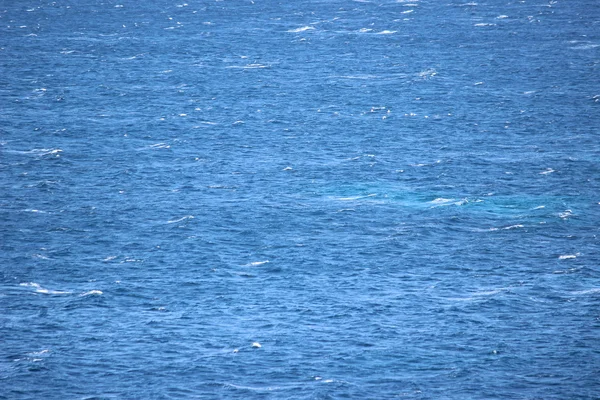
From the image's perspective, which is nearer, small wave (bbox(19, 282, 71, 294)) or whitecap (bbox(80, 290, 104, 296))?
whitecap (bbox(80, 290, 104, 296))

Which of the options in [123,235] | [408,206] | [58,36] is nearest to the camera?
[123,235]

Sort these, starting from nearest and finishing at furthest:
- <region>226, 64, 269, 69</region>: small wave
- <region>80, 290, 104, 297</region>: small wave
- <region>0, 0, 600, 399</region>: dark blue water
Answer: <region>0, 0, 600, 399</region>: dark blue water
<region>80, 290, 104, 297</region>: small wave
<region>226, 64, 269, 69</region>: small wave

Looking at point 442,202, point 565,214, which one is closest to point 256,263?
point 442,202

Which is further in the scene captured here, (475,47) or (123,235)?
(475,47)

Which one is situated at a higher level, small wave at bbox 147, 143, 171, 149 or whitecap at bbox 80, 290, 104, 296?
whitecap at bbox 80, 290, 104, 296

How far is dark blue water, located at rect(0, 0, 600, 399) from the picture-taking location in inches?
2522

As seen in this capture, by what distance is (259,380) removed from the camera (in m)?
62.2

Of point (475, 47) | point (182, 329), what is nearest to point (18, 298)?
point (182, 329)

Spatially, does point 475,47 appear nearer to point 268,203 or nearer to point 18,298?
point 268,203

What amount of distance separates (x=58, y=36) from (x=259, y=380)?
148 metres

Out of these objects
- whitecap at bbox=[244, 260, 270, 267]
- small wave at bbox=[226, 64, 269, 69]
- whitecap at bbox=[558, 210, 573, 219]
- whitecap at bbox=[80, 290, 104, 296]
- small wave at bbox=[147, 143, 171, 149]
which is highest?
whitecap at bbox=[80, 290, 104, 296]

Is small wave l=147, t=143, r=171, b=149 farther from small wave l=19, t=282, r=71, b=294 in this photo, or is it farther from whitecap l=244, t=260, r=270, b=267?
small wave l=19, t=282, r=71, b=294

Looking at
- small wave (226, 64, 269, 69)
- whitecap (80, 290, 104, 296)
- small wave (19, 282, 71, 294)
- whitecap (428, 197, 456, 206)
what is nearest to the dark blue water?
whitecap (428, 197, 456, 206)

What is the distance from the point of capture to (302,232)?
9025cm
